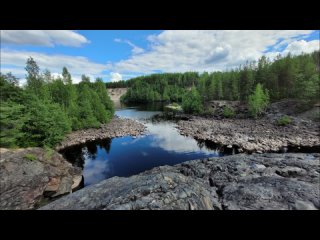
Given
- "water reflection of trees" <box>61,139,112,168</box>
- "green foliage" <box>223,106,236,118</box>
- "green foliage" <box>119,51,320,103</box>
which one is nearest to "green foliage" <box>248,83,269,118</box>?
"green foliage" <box>223,106,236,118</box>

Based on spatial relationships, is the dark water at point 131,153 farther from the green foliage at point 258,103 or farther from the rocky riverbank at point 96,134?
the green foliage at point 258,103

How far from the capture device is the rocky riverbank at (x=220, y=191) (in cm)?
490

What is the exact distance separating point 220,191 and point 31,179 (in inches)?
340

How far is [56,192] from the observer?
29.0 ft

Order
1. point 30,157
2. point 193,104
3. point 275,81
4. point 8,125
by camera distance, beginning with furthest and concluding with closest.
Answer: point 193,104, point 275,81, point 8,125, point 30,157

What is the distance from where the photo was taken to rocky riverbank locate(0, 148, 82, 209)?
764cm

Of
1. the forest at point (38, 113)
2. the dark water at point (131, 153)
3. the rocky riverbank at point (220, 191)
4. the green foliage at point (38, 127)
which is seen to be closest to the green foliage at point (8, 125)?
the forest at point (38, 113)

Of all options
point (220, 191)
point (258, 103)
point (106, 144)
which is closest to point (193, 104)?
point (258, 103)

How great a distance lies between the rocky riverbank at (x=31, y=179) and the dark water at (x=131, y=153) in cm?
151

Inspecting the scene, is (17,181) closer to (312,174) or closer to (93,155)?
(93,155)

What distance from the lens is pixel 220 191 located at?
20.7ft

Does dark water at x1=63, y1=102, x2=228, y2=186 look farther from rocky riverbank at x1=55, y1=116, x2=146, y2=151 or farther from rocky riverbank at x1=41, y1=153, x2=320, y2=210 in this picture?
rocky riverbank at x1=41, y1=153, x2=320, y2=210

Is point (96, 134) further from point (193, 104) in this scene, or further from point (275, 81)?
point (275, 81)
